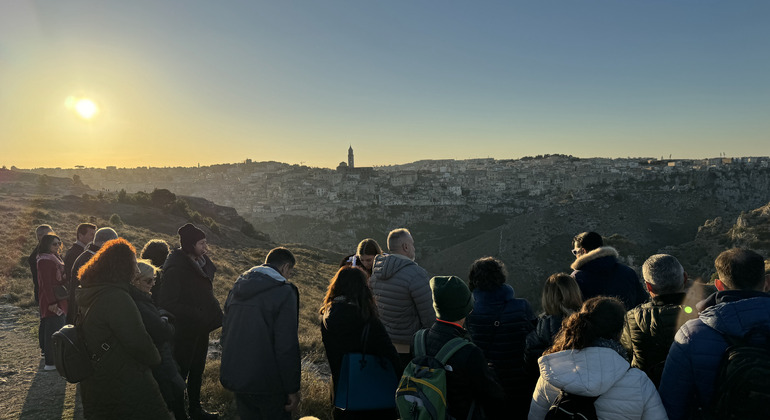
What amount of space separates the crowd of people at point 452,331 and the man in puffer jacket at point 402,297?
13 mm

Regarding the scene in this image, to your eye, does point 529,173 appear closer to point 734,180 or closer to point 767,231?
point 734,180

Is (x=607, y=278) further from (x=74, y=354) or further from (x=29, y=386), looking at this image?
(x=29, y=386)

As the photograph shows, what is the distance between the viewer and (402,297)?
3650 millimetres

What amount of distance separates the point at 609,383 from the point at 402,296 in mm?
1829

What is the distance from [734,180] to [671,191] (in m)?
12.9

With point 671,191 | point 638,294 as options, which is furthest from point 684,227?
point 638,294

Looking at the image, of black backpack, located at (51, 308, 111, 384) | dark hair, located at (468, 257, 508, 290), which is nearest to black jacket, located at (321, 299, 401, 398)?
dark hair, located at (468, 257, 508, 290)

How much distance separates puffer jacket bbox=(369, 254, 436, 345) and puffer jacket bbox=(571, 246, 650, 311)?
4.97 ft

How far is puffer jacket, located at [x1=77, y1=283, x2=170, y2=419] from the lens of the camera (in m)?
2.71

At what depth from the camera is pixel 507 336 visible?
3328 mm

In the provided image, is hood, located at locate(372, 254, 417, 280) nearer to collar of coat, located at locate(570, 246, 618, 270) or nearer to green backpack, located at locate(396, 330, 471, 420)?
green backpack, located at locate(396, 330, 471, 420)

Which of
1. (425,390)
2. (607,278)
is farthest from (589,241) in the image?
(425,390)

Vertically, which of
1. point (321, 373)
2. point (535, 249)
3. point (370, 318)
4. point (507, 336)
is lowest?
point (535, 249)

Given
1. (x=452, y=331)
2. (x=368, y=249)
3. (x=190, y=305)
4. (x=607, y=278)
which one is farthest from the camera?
(x=368, y=249)
